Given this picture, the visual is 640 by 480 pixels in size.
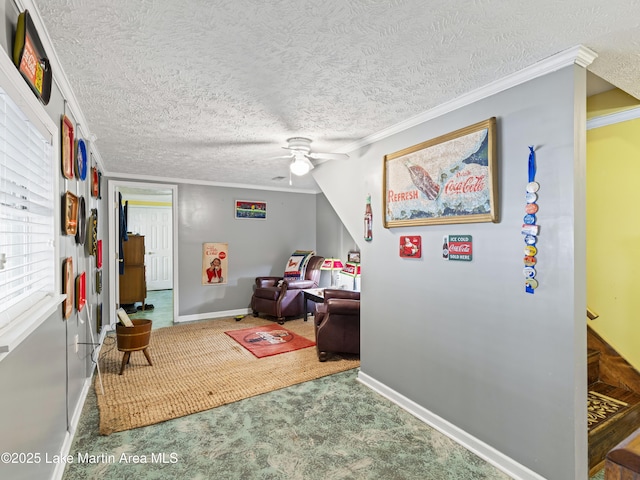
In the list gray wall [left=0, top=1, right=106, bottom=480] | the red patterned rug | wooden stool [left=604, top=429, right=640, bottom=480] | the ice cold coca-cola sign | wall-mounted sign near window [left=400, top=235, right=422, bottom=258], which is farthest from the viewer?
the red patterned rug

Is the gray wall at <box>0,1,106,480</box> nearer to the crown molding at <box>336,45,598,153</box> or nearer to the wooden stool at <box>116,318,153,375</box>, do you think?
the wooden stool at <box>116,318,153,375</box>

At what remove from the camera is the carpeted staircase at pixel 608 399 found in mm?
1994

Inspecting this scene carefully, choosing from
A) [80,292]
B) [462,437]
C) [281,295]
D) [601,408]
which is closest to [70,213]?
[80,292]

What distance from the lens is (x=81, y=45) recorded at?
1.59 m

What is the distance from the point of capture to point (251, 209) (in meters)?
5.82

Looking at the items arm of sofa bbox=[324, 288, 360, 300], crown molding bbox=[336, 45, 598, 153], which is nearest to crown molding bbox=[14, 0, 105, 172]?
crown molding bbox=[336, 45, 598, 153]

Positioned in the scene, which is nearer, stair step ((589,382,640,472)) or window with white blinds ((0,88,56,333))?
window with white blinds ((0,88,56,333))

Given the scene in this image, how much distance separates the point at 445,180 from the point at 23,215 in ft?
7.47

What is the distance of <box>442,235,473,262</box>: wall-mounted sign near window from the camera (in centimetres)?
216

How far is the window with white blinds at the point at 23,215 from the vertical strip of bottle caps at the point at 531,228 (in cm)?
229

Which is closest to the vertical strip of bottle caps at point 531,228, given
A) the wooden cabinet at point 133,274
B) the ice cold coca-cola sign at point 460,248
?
the ice cold coca-cola sign at point 460,248

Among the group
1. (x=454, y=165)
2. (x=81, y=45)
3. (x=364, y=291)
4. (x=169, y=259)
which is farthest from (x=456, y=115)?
(x=169, y=259)

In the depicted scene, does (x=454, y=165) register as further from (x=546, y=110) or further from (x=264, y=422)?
(x=264, y=422)

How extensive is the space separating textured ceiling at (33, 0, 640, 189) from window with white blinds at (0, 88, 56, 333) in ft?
1.64
